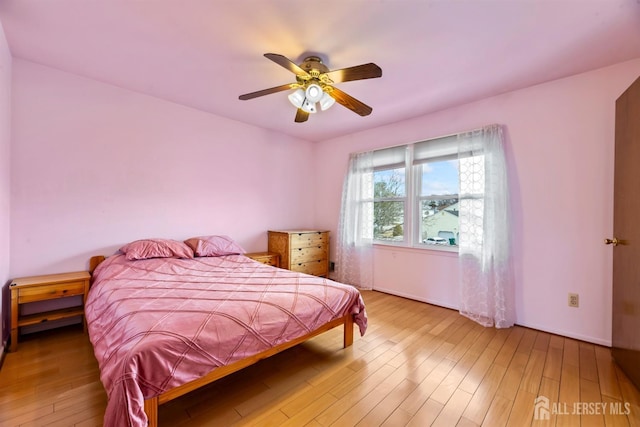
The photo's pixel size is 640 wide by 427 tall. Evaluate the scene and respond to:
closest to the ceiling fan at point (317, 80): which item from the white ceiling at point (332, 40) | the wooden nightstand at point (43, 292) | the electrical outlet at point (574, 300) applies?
the white ceiling at point (332, 40)

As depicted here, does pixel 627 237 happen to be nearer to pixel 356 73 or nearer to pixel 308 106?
pixel 356 73

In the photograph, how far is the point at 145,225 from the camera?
3.02m

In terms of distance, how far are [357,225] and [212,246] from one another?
2101 mm

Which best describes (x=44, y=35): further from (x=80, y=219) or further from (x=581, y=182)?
(x=581, y=182)

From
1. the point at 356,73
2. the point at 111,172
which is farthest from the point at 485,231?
the point at 111,172

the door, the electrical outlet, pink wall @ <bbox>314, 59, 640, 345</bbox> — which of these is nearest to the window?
pink wall @ <bbox>314, 59, 640, 345</bbox>

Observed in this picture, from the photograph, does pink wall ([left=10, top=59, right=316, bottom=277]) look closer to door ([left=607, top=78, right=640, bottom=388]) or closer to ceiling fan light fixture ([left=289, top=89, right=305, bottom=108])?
ceiling fan light fixture ([left=289, top=89, right=305, bottom=108])

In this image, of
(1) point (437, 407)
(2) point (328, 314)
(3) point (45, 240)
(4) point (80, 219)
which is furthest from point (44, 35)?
(1) point (437, 407)

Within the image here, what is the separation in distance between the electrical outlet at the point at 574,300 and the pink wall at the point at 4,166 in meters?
4.83

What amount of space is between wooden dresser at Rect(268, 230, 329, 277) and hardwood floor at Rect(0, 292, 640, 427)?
1.60 m

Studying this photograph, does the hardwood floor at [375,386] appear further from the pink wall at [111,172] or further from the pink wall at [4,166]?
the pink wall at [111,172]

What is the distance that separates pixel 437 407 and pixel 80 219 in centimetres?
348

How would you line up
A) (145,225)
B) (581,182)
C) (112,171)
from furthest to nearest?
(145,225) → (112,171) → (581,182)

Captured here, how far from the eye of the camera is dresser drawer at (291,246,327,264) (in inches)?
155
